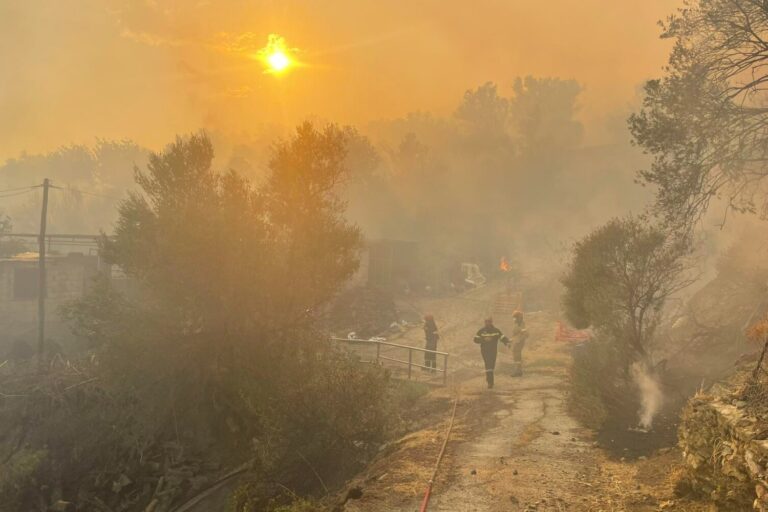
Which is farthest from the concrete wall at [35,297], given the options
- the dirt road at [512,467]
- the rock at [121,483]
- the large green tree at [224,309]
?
the dirt road at [512,467]

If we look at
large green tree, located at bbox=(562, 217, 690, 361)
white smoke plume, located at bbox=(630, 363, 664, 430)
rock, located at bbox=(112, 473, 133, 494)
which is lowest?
rock, located at bbox=(112, 473, 133, 494)

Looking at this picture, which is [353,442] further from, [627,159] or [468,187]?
[627,159]

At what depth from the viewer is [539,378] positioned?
56.6 feet

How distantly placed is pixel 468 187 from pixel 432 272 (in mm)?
30286

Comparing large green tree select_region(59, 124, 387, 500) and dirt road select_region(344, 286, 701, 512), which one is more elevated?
large green tree select_region(59, 124, 387, 500)

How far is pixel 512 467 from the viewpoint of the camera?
27.7ft

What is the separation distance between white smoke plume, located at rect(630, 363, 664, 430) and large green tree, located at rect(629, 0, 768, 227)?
3.73 m

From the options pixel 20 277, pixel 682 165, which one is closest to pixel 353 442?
pixel 682 165

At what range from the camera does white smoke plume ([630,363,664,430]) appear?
10555 millimetres

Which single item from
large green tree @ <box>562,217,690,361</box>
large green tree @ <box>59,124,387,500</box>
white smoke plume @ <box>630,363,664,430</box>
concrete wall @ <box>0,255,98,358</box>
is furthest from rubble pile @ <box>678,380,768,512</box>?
concrete wall @ <box>0,255,98,358</box>

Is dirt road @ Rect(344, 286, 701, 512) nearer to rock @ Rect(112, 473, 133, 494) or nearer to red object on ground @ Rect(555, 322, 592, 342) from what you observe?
rock @ Rect(112, 473, 133, 494)

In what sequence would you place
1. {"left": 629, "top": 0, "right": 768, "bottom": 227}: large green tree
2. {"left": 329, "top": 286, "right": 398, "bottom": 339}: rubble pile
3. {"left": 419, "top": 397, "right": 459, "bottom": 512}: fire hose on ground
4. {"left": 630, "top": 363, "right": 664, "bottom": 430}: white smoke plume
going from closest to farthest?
{"left": 419, "top": 397, "right": 459, "bottom": 512}: fire hose on ground, {"left": 630, "top": 363, "right": 664, "bottom": 430}: white smoke plume, {"left": 629, "top": 0, "right": 768, "bottom": 227}: large green tree, {"left": 329, "top": 286, "right": 398, "bottom": 339}: rubble pile

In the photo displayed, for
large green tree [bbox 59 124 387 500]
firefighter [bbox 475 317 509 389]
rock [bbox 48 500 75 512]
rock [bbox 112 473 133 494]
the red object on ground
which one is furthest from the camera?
the red object on ground

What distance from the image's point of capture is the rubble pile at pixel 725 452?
5.05 m
